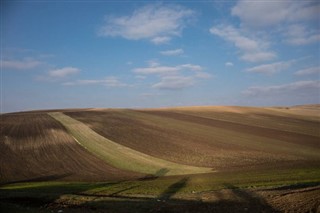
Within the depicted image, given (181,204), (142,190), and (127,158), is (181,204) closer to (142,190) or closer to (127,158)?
(142,190)

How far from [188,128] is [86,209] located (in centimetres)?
3769

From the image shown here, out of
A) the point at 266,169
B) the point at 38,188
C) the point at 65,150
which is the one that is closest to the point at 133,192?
the point at 38,188

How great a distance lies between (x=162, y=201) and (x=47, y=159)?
64.2 ft

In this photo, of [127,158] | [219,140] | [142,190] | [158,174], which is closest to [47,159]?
[127,158]

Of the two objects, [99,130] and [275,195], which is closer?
[275,195]

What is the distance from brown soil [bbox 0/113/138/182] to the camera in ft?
93.2

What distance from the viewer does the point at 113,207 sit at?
1728 cm

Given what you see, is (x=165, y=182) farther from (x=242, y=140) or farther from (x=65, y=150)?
(x=242, y=140)

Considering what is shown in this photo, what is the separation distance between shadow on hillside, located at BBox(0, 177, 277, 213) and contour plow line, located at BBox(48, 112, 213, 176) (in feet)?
26.2

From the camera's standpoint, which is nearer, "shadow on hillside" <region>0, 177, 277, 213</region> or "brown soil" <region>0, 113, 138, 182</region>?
"shadow on hillside" <region>0, 177, 277, 213</region>

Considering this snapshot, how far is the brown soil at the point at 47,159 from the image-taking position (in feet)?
93.2

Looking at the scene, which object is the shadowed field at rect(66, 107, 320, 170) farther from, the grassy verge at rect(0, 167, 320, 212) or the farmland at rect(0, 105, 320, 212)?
the grassy verge at rect(0, 167, 320, 212)

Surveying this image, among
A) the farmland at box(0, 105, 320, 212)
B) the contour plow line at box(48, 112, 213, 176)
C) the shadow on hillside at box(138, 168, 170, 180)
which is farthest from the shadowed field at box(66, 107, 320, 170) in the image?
the shadow on hillside at box(138, 168, 170, 180)

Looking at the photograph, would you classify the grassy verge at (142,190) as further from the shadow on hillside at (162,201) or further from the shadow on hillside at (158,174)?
the shadow on hillside at (158,174)
